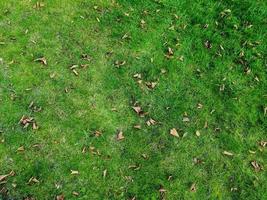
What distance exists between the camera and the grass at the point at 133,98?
25.3 ft

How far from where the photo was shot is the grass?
7.70 meters

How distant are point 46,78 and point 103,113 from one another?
5.38 ft

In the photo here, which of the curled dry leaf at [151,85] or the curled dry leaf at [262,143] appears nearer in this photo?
the curled dry leaf at [262,143]

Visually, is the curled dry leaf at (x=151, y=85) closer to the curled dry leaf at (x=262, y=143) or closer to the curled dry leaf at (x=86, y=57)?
the curled dry leaf at (x=86, y=57)

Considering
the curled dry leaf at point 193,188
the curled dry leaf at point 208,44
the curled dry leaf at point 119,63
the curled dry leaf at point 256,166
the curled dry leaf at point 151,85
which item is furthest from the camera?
the curled dry leaf at point 208,44

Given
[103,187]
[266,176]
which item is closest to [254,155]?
[266,176]

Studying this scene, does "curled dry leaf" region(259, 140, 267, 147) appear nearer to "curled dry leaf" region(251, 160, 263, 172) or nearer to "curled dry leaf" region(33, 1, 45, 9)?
"curled dry leaf" region(251, 160, 263, 172)

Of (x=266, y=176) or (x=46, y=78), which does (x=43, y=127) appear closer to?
(x=46, y=78)

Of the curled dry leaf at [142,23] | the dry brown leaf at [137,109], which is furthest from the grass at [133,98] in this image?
the dry brown leaf at [137,109]

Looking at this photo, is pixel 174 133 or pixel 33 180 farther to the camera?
pixel 174 133

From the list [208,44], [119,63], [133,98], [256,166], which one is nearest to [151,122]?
[133,98]

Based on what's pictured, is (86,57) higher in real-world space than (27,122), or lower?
higher

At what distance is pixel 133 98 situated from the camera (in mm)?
8938

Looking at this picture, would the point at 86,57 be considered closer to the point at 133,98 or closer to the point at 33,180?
the point at 133,98
